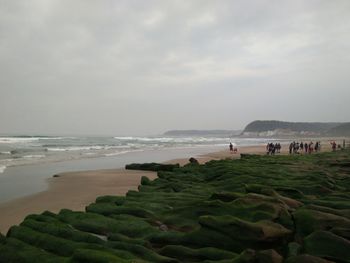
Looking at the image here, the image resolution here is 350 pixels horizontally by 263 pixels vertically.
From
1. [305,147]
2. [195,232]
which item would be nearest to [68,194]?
[195,232]

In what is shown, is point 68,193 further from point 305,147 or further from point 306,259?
point 305,147

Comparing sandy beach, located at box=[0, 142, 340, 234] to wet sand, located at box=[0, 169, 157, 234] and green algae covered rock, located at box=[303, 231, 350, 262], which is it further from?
green algae covered rock, located at box=[303, 231, 350, 262]

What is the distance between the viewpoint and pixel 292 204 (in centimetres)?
797

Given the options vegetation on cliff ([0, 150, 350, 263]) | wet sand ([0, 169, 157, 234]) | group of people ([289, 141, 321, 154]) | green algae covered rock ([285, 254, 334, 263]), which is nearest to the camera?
green algae covered rock ([285, 254, 334, 263])

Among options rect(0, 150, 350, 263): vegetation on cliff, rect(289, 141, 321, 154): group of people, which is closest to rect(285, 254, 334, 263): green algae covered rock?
rect(0, 150, 350, 263): vegetation on cliff

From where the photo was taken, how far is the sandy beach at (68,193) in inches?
468

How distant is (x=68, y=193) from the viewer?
612 inches

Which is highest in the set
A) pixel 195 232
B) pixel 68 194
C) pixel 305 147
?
pixel 195 232

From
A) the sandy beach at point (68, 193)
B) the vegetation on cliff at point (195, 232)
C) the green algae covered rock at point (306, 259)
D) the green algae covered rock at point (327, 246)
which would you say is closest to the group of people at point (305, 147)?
the sandy beach at point (68, 193)

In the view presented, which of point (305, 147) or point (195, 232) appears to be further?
point (305, 147)

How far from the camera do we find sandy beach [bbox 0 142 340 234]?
468 inches

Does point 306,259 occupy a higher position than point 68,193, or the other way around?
point 306,259

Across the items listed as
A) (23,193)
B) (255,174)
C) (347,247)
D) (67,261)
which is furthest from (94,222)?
(23,193)

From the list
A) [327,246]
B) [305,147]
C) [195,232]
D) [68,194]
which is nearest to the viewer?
[327,246]
